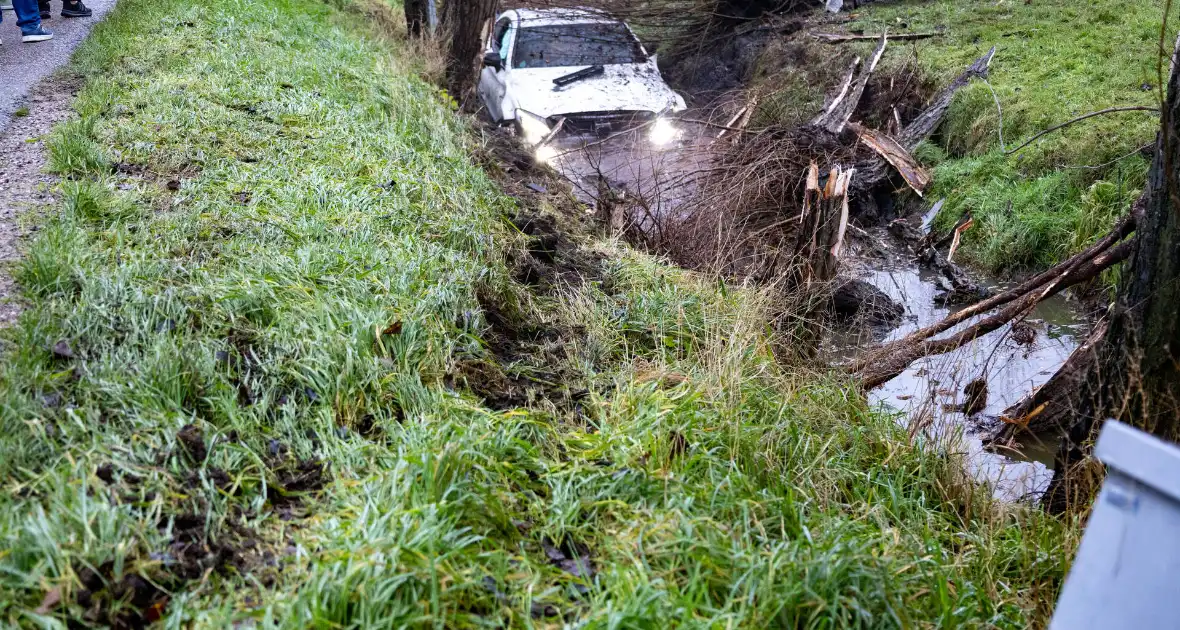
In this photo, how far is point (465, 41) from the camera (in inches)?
425

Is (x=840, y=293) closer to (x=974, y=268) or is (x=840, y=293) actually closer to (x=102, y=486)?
(x=974, y=268)

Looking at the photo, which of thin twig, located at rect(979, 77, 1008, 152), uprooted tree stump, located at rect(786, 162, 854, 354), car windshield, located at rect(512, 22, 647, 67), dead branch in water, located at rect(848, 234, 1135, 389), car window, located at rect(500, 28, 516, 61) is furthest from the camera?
car window, located at rect(500, 28, 516, 61)

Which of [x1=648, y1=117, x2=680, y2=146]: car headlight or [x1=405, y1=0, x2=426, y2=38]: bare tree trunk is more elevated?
[x1=405, y1=0, x2=426, y2=38]: bare tree trunk

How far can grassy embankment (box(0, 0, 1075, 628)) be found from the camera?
252 cm

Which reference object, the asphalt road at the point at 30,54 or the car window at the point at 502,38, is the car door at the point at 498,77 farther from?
the asphalt road at the point at 30,54

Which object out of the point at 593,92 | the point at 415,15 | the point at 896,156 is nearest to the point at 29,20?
the point at 415,15

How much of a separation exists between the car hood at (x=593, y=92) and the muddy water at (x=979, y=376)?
10.9 ft

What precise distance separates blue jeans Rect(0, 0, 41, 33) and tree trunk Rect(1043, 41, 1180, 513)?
9697mm

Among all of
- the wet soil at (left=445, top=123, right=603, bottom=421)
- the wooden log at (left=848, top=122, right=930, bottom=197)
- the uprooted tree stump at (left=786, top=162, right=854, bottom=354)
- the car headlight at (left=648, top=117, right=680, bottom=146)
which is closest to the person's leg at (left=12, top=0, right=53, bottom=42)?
the wet soil at (left=445, top=123, right=603, bottom=421)

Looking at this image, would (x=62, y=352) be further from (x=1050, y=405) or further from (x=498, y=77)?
(x=498, y=77)

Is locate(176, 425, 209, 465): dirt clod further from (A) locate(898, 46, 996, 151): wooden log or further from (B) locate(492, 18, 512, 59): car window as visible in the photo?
(A) locate(898, 46, 996, 151): wooden log

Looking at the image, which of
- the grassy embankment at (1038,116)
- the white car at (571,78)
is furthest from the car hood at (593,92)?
the grassy embankment at (1038,116)

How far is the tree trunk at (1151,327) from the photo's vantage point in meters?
3.73

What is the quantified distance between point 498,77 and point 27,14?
202 inches
